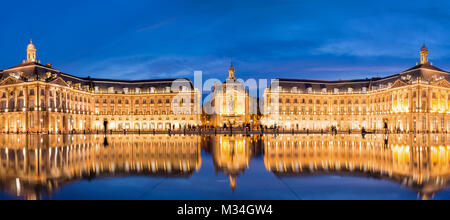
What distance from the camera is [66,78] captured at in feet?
280

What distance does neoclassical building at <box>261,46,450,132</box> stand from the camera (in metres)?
80.4

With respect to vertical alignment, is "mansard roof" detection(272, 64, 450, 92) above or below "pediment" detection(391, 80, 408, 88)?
above

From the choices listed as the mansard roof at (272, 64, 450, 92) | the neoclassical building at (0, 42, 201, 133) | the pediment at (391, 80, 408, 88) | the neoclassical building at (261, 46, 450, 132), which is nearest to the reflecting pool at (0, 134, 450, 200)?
the neoclassical building at (0, 42, 201, 133)

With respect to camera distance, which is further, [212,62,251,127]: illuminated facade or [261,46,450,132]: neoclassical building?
[212,62,251,127]: illuminated facade

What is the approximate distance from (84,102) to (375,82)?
89.4m

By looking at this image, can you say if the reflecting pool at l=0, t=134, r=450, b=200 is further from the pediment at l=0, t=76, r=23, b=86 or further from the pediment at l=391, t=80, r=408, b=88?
the pediment at l=391, t=80, r=408, b=88

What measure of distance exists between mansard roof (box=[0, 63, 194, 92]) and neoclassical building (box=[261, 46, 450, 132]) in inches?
1198

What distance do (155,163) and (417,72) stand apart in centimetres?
8417

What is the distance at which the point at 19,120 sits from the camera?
239 ft

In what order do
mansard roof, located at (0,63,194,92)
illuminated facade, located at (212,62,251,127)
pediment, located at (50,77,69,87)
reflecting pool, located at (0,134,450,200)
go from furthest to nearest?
illuminated facade, located at (212,62,251,127)
pediment, located at (50,77,69,87)
mansard roof, located at (0,63,194,92)
reflecting pool, located at (0,134,450,200)

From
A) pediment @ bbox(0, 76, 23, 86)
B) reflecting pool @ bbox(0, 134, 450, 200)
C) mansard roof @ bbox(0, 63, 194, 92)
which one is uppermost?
mansard roof @ bbox(0, 63, 194, 92)

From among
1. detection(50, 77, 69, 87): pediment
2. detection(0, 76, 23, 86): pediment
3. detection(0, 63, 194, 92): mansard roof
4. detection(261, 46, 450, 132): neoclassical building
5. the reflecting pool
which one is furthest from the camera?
detection(261, 46, 450, 132): neoclassical building
